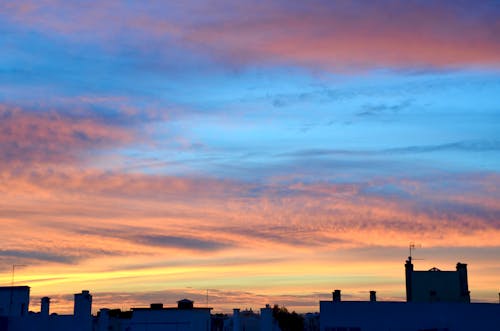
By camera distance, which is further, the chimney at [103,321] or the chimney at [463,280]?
the chimney at [463,280]

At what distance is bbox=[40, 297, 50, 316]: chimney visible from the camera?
80688mm

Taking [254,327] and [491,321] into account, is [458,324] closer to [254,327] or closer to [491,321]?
[491,321]

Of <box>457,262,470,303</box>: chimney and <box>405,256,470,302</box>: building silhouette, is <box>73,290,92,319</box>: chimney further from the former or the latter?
<box>457,262,470,303</box>: chimney

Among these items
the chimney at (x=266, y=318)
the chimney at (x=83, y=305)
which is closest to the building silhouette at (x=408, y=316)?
the chimney at (x=266, y=318)

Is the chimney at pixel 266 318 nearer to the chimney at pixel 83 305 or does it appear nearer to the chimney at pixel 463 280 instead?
the chimney at pixel 83 305

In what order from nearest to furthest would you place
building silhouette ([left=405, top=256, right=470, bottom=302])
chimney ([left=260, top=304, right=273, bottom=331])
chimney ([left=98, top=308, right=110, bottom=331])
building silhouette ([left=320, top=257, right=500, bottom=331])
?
building silhouette ([left=320, top=257, right=500, bottom=331])
chimney ([left=260, top=304, right=273, bottom=331])
chimney ([left=98, top=308, right=110, bottom=331])
building silhouette ([left=405, top=256, right=470, bottom=302])

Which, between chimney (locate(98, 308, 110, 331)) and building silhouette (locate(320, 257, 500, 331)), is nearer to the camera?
building silhouette (locate(320, 257, 500, 331))

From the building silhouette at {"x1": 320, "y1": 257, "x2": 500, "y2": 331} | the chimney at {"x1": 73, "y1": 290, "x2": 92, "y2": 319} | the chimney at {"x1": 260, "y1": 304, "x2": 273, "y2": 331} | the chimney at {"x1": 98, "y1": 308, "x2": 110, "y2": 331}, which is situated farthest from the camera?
the chimney at {"x1": 98, "y1": 308, "x2": 110, "y2": 331}

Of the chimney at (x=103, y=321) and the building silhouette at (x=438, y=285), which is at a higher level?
the building silhouette at (x=438, y=285)

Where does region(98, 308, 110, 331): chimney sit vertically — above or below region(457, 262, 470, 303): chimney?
below

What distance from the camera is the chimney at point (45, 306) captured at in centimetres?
8069

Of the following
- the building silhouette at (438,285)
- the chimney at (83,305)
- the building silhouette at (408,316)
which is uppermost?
the building silhouette at (438,285)

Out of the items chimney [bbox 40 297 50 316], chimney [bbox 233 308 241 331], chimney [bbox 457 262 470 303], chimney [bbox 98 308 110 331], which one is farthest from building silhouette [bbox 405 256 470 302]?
chimney [bbox 40 297 50 316]

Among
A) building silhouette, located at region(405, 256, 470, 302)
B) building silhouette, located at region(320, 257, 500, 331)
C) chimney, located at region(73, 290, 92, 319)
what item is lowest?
building silhouette, located at region(320, 257, 500, 331)
